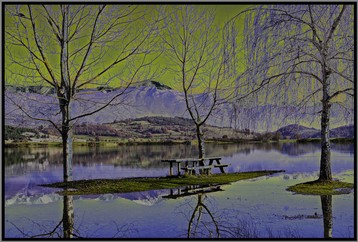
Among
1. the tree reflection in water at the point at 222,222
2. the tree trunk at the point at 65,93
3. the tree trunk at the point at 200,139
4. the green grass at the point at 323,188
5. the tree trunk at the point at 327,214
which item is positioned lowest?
the tree reflection in water at the point at 222,222

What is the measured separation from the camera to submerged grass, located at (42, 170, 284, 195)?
12836mm

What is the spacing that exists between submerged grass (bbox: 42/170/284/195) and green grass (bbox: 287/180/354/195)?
2.79 m

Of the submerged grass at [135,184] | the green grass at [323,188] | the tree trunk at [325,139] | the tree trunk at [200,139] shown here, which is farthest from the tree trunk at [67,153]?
the tree trunk at [325,139]

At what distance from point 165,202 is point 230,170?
8944 millimetres

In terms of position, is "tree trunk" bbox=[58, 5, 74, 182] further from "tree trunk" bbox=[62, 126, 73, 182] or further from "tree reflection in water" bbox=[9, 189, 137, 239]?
"tree reflection in water" bbox=[9, 189, 137, 239]

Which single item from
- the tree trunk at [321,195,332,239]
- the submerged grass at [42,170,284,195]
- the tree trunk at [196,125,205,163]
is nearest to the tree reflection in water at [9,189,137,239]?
the tree trunk at [321,195,332,239]

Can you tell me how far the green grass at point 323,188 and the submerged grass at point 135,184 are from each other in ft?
9.15

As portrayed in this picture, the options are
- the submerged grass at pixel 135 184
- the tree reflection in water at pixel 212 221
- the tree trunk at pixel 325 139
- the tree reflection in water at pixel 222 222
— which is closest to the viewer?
the tree reflection in water at pixel 222 222

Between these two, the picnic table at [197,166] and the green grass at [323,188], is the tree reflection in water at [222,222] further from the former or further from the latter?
the picnic table at [197,166]

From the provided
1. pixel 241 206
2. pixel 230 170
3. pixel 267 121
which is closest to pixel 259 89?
pixel 267 121

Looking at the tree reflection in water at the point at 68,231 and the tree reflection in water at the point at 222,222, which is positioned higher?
the tree reflection in water at the point at 222,222

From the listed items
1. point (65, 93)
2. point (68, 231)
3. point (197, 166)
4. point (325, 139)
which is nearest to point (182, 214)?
point (68, 231)

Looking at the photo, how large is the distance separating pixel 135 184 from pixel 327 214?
614 cm

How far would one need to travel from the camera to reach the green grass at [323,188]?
12.0 meters
